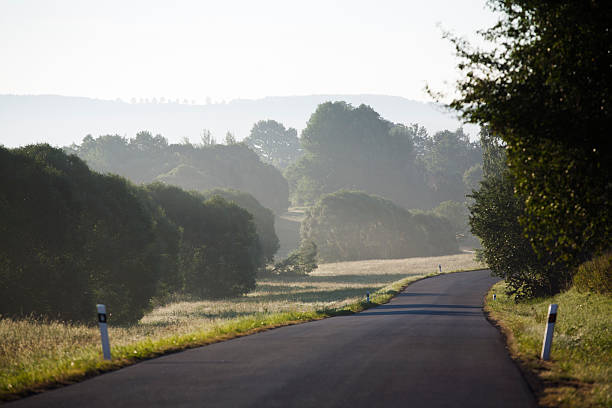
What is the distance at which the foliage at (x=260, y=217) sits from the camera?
6987 centimetres

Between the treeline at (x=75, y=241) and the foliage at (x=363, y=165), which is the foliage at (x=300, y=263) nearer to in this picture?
the treeline at (x=75, y=241)

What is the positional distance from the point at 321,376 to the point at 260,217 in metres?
63.1

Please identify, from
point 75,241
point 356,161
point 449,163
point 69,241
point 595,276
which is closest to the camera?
point 595,276

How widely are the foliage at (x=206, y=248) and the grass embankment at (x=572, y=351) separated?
89.4 feet

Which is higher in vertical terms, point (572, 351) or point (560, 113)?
point (560, 113)

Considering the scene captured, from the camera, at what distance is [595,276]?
2281 cm

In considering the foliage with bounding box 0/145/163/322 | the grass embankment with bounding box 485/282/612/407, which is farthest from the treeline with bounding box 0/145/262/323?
the grass embankment with bounding box 485/282/612/407

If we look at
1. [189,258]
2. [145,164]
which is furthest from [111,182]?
[145,164]

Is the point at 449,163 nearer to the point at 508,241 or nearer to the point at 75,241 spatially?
the point at 508,241

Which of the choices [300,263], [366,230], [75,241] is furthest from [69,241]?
[366,230]

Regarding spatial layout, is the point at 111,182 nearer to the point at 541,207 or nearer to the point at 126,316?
the point at 126,316

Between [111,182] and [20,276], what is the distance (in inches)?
344

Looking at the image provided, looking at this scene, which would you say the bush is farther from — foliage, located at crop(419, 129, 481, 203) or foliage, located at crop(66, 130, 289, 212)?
foliage, located at crop(419, 129, 481, 203)

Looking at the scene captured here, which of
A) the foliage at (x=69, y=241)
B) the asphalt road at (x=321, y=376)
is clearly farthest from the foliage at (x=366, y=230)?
the asphalt road at (x=321, y=376)
